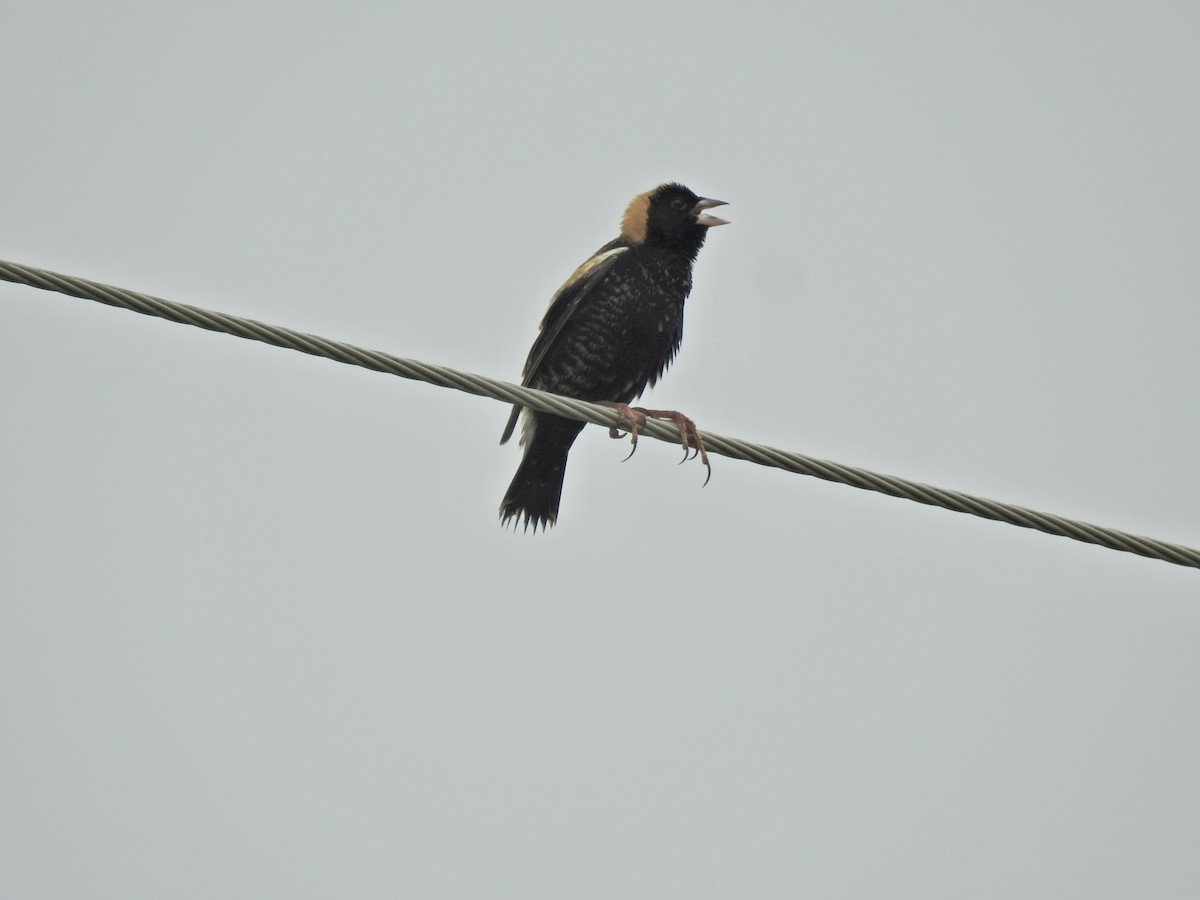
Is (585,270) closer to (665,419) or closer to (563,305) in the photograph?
(563,305)

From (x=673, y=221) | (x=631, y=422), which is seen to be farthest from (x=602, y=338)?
(x=631, y=422)

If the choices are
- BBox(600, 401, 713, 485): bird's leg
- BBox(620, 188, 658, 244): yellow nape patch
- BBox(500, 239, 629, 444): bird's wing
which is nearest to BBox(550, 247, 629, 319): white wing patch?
BBox(500, 239, 629, 444): bird's wing

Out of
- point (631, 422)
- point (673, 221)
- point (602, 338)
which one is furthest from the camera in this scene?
point (673, 221)

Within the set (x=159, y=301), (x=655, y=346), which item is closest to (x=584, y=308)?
(x=655, y=346)

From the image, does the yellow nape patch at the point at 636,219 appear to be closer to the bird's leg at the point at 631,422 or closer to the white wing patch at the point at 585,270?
the white wing patch at the point at 585,270

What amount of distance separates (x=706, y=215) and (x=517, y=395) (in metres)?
3.10

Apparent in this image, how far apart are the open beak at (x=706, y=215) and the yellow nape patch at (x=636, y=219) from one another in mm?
242

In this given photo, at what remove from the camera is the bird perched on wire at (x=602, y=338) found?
617cm

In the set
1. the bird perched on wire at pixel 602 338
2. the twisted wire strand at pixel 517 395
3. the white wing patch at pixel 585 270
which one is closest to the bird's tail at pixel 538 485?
the bird perched on wire at pixel 602 338

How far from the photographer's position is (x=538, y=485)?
20.8 ft

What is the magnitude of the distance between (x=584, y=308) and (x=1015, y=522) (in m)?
3.06

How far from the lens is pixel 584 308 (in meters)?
6.19

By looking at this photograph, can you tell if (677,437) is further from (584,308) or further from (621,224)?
(621,224)

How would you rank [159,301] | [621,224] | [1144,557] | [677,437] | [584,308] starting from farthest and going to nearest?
[621,224]
[584,308]
[677,437]
[1144,557]
[159,301]
